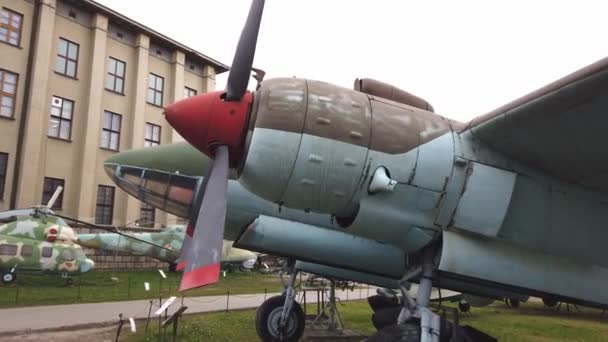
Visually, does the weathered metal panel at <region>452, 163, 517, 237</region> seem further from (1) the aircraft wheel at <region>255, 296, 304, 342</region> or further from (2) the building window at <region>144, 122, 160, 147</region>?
(2) the building window at <region>144, 122, 160, 147</region>

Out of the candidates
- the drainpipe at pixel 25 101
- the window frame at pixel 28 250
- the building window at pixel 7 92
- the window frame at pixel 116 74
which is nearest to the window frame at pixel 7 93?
the building window at pixel 7 92

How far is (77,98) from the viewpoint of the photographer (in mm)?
22797

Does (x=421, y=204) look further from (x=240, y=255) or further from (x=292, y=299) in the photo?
(x=240, y=255)

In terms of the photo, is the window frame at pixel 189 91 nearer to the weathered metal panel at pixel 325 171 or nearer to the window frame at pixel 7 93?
the window frame at pixel 7 93

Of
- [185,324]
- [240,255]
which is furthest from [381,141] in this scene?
[240,255]

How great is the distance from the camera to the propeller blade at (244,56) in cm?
379

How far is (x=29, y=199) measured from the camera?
66.3 ft

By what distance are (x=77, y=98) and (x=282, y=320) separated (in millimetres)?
19731

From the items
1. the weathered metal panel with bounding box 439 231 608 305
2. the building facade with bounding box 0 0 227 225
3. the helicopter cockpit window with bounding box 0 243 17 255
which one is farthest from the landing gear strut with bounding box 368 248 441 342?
the building facade with bounding box 0 0 227 225

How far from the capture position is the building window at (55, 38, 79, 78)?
22.3m

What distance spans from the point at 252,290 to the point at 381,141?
14.4 meters

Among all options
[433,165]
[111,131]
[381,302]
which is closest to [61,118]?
[111,131]

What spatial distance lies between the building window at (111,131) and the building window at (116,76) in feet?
4.63

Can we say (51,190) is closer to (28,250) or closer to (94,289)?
(28,250)
